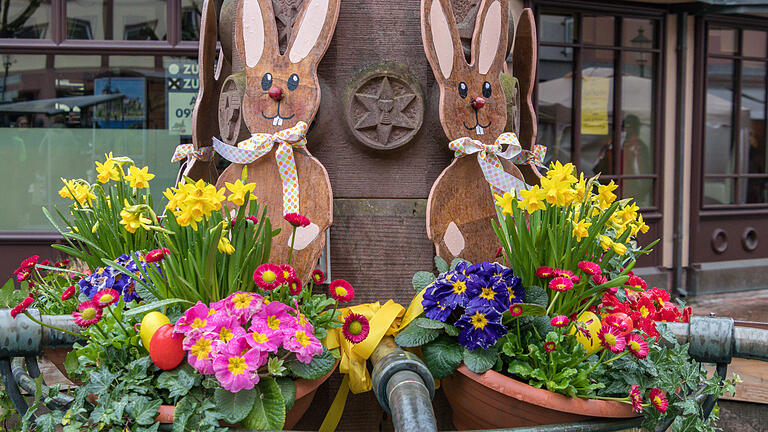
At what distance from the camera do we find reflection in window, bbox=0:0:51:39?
5598 millimetres

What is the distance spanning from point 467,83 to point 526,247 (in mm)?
514

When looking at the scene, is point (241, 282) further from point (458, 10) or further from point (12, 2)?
point (12, 2)

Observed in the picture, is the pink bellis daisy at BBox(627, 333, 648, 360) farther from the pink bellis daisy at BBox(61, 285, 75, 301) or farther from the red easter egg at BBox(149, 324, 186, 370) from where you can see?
the pink bellis daisy at BBox(61, 285, 75, 301)

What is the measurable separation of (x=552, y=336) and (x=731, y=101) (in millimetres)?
7277

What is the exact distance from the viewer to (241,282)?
1634mm

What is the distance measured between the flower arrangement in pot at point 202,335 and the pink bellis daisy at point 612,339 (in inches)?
22.0

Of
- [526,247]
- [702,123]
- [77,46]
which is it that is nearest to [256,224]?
[526,247]

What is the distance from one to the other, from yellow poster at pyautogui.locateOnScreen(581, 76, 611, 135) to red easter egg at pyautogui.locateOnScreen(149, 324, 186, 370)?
19.9 feet

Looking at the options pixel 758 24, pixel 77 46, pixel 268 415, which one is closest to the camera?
pixel 268 415

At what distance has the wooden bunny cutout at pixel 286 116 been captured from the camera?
1.85 metres

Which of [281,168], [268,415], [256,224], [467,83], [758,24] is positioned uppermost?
[758,24]

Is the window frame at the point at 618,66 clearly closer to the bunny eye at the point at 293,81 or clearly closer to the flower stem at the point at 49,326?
the bunny eye at the point at 293,81

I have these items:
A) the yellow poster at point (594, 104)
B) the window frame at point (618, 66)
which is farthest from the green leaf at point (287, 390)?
the yellow poster at point (594, 104)

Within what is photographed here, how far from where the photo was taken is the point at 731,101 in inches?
307
